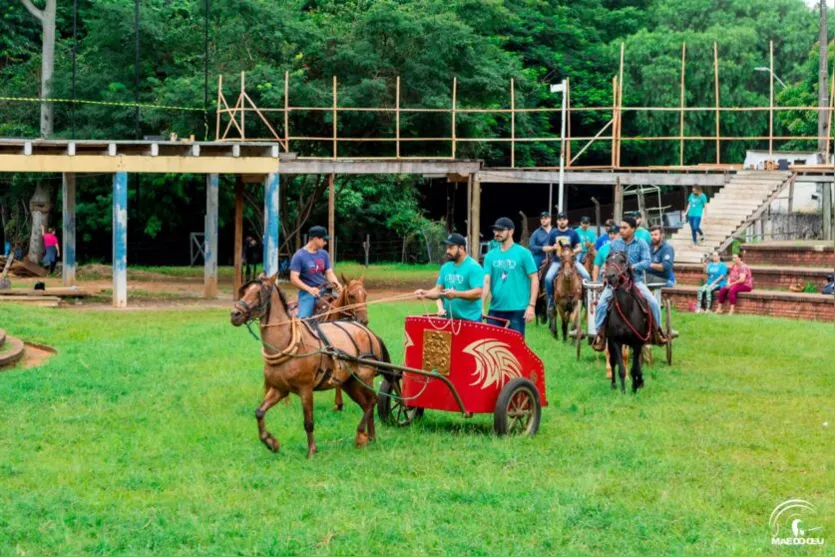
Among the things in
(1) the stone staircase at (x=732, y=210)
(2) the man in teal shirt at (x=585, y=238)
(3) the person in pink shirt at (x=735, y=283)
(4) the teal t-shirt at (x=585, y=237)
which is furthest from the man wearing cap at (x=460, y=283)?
(1) the stone staircase at (x=732, y=210)

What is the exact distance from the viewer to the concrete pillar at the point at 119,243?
30797 millimetres

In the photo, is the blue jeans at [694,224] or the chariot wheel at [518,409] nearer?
the chariot wheel at [518,409]

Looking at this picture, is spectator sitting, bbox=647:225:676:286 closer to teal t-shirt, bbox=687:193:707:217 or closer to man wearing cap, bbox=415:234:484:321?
man wearing cap, bbox=415:234:484:321

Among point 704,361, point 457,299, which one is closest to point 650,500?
point 457,299

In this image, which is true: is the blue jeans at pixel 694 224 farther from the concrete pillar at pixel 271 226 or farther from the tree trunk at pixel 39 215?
the tree trunk at pixel 39 215

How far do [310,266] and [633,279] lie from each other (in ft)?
13.4

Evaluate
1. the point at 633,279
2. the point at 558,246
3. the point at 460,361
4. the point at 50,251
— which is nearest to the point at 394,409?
the point at 460,361

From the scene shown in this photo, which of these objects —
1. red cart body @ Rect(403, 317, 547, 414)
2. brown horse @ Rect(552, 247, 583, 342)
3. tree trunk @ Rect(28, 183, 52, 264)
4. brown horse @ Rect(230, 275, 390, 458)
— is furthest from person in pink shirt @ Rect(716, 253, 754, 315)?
tree trunk @ Rect(28, 183, 52, 264)

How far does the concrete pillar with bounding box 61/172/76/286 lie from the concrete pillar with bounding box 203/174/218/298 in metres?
4.40

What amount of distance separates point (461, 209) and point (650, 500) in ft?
157

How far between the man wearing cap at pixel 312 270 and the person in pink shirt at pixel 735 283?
1644cm

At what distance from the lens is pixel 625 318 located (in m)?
16.6

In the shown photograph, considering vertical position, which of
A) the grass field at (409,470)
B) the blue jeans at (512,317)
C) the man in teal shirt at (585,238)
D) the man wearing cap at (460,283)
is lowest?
the grass field at (409,470)

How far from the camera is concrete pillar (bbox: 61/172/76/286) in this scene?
122 feet
